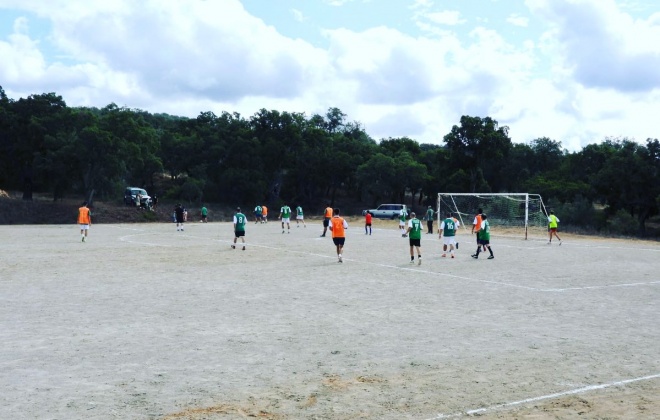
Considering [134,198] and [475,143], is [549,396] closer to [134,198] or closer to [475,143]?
[134,198]

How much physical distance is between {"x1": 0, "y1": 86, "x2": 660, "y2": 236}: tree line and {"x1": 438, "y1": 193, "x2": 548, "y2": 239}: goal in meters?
10.6

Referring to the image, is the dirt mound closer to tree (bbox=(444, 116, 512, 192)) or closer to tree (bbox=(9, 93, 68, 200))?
tree (bbox=(9, 93, 68, 200))

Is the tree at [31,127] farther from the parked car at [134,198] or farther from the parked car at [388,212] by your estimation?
the parked car at [388,212]

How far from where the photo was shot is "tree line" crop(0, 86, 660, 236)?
60000mm

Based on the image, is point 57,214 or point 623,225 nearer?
point 623,225

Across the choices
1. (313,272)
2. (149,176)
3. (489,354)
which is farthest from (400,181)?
(489,354)

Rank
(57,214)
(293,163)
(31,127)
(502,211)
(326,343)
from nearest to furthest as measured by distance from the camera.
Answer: (326,343)
(502,211)
(57,214)
(31,127)
(293,163)

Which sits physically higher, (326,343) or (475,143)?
(475,143)

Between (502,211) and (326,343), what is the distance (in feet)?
140

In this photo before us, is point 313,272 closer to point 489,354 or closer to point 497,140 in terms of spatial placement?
point 489,354

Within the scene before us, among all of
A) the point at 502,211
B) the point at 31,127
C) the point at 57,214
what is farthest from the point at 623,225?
the point at 31,127

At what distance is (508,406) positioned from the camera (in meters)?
7.04

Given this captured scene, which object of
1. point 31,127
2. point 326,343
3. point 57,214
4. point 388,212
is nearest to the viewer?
point 326,343

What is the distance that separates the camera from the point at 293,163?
77125 mm
